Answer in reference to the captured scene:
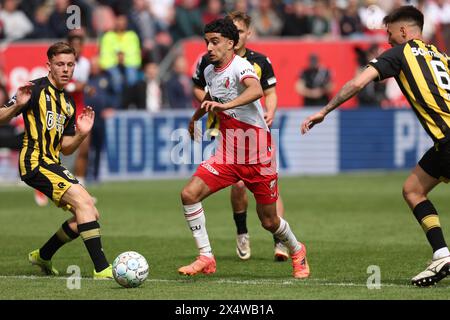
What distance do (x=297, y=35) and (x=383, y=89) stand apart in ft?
8.46

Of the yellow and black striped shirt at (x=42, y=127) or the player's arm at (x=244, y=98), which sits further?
the yellow and black striped shirt at (x=42, y=127)

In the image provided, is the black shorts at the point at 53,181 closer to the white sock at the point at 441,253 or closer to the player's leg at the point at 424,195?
the player's leg at the point at 424,195

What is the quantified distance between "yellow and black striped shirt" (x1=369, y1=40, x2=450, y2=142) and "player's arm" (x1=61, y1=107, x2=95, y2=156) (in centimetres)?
276

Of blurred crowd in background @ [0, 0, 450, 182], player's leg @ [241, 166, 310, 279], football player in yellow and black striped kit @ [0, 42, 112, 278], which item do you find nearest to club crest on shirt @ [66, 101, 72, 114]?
football player in yellow and black striped kit @ [0, 42, 112, 278]

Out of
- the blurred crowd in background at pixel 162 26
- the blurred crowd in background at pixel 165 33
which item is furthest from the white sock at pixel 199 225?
the blurred crowd in background at pixel 162 26

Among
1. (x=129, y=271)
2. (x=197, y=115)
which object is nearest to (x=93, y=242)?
(x=129, y=271)

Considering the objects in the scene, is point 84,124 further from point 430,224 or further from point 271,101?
point 430,224

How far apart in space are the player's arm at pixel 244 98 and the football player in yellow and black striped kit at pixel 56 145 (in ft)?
4.21

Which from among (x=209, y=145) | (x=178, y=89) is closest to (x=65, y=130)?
(x=209, y=145)

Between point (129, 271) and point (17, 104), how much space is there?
6.33 feet

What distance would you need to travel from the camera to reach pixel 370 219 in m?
15.9

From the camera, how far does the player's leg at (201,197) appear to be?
10109mm

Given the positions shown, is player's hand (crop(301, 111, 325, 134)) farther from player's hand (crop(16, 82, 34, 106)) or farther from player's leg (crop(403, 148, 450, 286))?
player's hand (crop(16, 82, 34, 106))

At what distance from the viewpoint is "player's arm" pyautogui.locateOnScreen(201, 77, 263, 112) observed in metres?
9.52
